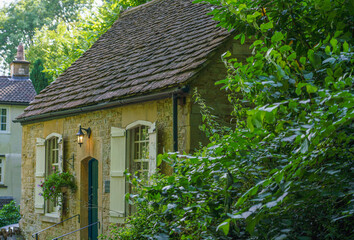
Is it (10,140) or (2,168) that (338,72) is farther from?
(10,140)

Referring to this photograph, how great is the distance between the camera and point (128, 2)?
65.8 feet

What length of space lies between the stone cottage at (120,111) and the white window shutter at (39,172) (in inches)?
1.1

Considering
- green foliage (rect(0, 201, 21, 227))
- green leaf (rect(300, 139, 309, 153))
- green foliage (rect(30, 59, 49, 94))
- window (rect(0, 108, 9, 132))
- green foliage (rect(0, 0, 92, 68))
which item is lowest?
green foliage (rect(0, 201, 21, 227))

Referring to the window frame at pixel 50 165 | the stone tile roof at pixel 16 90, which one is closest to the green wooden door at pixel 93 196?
the window frame at pixel 50 165

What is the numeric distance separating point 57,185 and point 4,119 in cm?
1846

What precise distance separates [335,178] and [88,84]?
9697 millimetres

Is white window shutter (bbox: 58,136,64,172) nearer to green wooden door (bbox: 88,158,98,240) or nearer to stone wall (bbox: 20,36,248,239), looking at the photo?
stone wall (bbox: 20,36,248,239)

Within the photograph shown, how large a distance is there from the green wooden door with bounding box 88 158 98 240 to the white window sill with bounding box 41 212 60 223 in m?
1.10

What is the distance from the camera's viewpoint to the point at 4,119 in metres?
29.2

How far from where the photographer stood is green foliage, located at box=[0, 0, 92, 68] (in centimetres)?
4622

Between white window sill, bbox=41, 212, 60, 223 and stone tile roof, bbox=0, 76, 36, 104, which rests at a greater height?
stone tile roof, bbox=0, 76, 36, 104

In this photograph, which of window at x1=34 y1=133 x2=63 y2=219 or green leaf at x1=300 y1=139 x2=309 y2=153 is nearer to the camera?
green leaf at x1=300 y1=139 x2=309 y2=153

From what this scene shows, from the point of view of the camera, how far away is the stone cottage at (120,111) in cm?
905

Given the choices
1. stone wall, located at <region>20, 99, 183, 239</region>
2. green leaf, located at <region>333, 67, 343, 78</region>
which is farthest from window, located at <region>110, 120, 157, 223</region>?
green leaf, located at <region>333, 67, 343, 78</region>
